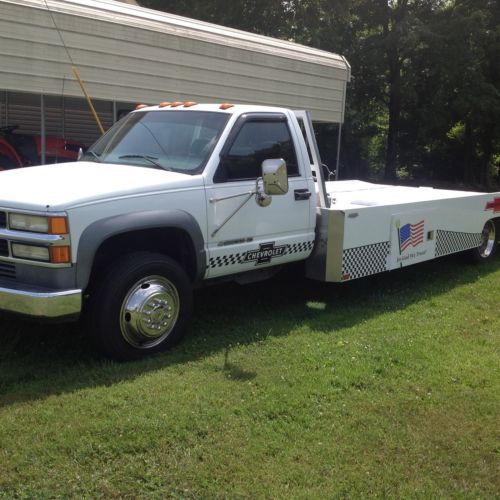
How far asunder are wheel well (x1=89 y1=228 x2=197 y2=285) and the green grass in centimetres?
67

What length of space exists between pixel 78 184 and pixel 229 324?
1.93 metres

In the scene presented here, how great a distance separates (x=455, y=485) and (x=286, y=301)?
3.34 m

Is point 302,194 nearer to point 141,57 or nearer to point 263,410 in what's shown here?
point 263,410

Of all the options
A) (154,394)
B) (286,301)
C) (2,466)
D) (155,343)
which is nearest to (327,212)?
(286,301)

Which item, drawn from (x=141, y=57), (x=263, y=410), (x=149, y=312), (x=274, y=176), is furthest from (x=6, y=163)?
(x=263, y=410)

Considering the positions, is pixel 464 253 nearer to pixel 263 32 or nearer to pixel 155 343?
pixel 155 343

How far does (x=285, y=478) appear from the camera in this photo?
3.11 meters

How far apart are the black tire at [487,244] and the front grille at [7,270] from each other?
633cm

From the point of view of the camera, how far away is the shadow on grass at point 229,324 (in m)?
4.21

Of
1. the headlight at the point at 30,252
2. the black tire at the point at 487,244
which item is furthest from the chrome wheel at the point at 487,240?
the headlight at the point at 30,252

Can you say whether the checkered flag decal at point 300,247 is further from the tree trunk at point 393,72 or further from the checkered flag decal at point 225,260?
the tree trunk at point 393,72

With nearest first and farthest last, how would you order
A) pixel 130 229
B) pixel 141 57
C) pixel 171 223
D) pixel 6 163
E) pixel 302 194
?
pixel 130 229, pixel 171 223, pixel 302 194, pixel 6 163, pixel 141 57

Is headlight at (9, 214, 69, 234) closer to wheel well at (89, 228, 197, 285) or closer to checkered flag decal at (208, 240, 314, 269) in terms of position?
wheel well at (89, 228, 197, 285)

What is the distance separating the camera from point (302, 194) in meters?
5.64
